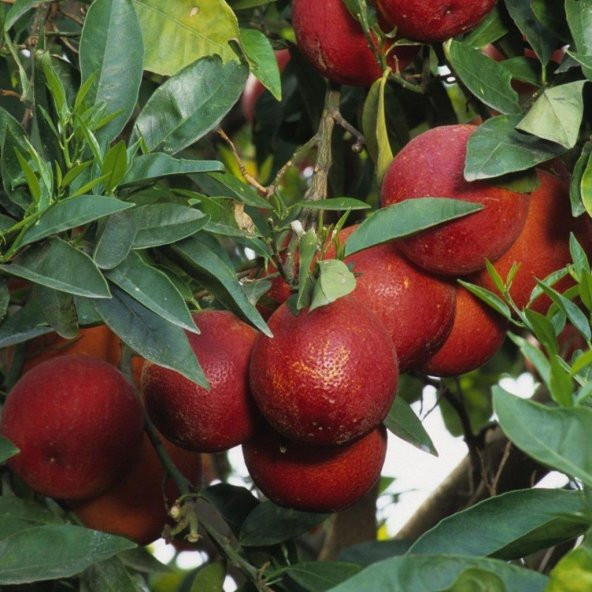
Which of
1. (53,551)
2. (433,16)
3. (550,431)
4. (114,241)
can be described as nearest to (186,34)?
(433,16)

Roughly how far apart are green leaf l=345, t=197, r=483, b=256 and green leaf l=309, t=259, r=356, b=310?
5cm

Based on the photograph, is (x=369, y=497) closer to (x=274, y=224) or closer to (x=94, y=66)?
Answer: (x=274, y=224)

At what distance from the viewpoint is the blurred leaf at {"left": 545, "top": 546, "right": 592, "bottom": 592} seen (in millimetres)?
673

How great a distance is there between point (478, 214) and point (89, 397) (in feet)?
1.42

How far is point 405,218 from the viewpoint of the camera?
1.05 metres

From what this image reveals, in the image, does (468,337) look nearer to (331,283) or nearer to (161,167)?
(331,283)

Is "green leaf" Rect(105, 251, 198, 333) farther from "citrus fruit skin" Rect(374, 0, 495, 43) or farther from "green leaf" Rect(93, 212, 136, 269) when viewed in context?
"citrus fruit skin" Rect(374, 0, 495, 43)

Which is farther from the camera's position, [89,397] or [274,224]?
[89,397]

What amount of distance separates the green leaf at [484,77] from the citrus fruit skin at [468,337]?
0.16 metres

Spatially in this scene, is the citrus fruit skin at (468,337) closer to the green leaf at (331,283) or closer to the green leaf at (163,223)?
the green leaf at (331,283)

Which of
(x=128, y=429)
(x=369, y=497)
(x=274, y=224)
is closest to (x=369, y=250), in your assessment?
(x=274, y=224)

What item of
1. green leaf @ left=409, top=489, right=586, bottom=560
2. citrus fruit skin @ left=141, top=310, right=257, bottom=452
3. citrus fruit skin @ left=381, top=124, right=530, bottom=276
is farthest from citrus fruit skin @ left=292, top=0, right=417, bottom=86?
green leaf @ left=409, top=489, right=586, bottom=560

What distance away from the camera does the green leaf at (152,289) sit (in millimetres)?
931

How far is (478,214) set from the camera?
1.08 m
